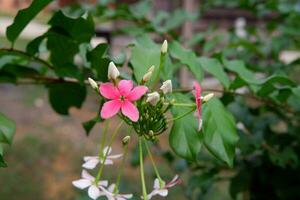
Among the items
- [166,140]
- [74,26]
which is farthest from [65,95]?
[166,140]

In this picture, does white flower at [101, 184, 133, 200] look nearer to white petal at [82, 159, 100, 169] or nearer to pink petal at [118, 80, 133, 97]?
white petal at [82, 159, 100, 169]

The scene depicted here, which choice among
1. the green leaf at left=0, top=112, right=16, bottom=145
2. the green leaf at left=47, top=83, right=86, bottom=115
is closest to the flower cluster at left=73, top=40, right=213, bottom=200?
the green leaf at left=0, top=112, right=16, bottom=145

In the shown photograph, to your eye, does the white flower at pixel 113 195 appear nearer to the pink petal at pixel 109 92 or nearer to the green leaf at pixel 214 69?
the pink petal at pixel 109 92

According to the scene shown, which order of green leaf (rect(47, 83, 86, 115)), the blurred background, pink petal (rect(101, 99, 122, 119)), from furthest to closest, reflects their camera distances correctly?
the blurred background < green leaf (rect(47, 83, 86, 115)) < pink petal (rect(101, 99, 122, 119))

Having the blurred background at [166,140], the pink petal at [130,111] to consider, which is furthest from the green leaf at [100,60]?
the pink petal at [130,111]

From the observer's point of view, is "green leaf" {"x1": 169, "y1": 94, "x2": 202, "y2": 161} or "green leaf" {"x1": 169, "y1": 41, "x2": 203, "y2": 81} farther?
"green leaf" {"x1": 169, "y1": 41, "x2": 203, "y2": 81}
